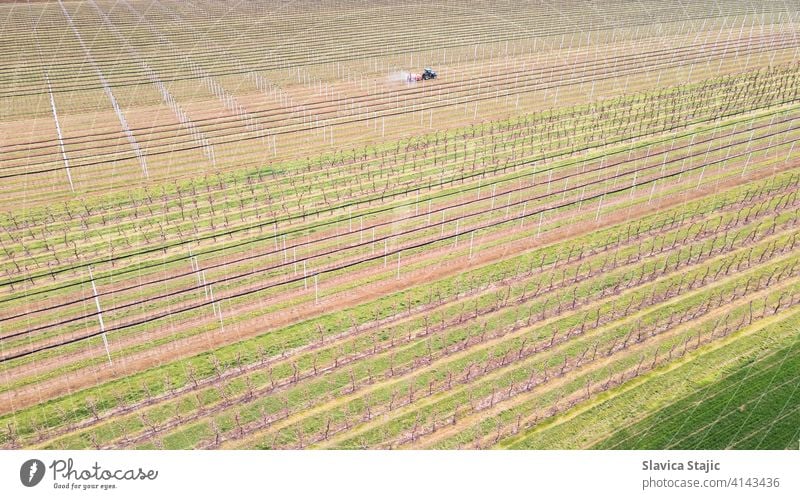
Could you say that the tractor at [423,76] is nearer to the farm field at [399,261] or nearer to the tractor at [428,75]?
the tractor at [428,75]

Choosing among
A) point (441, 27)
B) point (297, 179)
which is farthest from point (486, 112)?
point (441, 27)

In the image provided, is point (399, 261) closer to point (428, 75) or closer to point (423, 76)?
point (423, 76)

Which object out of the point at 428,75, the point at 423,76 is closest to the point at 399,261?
the point at 423,76

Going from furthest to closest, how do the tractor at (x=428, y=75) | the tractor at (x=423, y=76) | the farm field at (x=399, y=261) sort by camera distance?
the tractor at (x=428, y=75) < the tractor at (x=423, y=76) < the farm field at (x=399, y=261)

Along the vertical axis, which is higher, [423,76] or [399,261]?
[423,76]

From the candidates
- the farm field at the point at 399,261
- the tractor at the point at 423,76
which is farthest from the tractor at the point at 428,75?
the farm field at the point at 399,261

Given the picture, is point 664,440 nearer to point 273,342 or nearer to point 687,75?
point 273,342

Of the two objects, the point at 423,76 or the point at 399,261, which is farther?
the point at 423,76

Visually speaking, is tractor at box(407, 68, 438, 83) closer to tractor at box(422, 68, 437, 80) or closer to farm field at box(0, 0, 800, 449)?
tractor at box(422, 68, 437, 80)

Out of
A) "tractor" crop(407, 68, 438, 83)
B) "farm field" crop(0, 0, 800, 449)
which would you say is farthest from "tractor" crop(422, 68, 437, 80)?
"farm field" crop(0, 0, 800, 449)
